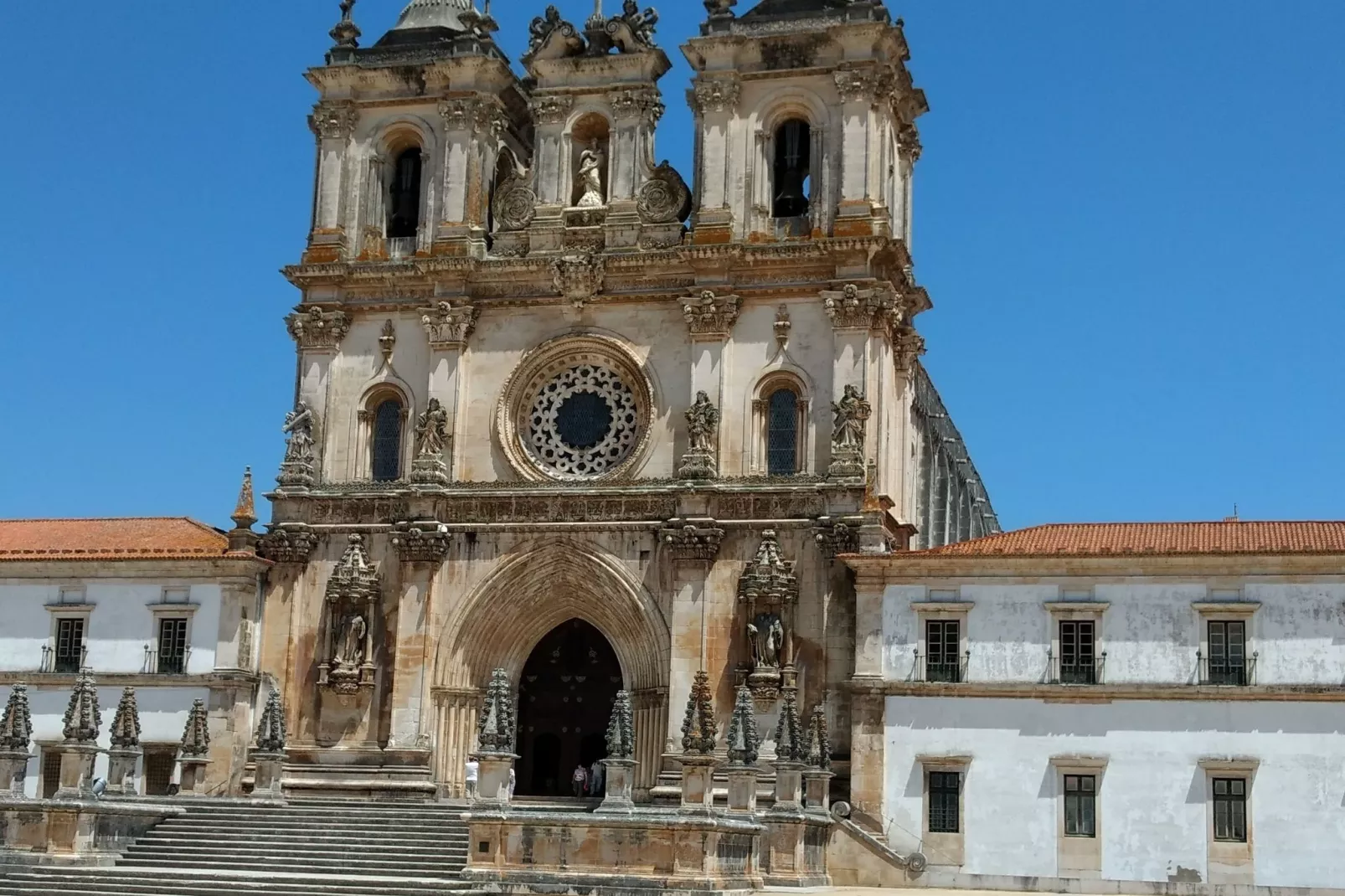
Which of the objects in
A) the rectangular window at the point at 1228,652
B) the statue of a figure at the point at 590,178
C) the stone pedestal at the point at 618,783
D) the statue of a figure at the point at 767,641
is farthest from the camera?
the statue of a figure at the point at 590,178

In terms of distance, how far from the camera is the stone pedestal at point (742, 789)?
37656mm

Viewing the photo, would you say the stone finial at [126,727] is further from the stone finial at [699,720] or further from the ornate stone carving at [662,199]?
the ornate stone carving at [662,199]

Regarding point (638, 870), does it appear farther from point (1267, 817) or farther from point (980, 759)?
point (1267, 817)

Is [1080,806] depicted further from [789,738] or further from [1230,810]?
[789,738]

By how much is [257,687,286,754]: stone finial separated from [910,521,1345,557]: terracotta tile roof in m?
14.2

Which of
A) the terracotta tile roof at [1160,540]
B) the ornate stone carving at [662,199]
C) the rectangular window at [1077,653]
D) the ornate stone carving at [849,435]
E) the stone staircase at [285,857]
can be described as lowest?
the stone staircase at [285,857]

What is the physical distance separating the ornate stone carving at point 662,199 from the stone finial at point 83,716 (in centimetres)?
1708

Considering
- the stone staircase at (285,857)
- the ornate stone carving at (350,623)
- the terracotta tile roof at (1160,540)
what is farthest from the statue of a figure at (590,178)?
the stone staircase at (285,857)

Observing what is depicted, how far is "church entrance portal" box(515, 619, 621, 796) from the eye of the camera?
1907 inches

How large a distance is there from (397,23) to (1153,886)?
28.4m

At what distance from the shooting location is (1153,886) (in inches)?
1567

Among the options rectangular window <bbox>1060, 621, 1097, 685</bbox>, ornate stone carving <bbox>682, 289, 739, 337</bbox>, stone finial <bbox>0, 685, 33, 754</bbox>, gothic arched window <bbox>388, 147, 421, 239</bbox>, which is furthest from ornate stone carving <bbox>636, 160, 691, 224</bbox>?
stone finial <bbox>0, 685, 33, 754</bbox>

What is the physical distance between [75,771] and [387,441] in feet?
42.8

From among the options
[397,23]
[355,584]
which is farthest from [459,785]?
[397,23]
